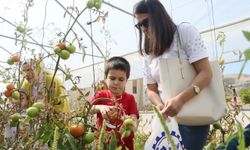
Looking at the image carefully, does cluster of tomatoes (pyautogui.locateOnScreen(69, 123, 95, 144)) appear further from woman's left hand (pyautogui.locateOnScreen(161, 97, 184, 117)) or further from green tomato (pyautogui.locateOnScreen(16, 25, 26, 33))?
green tomato (pyautogui.locateOnScreen(16, 25, 26, 33))

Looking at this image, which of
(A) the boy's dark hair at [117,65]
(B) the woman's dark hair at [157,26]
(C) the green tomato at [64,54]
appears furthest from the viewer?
(A) the boy's dark hair at [117,65]

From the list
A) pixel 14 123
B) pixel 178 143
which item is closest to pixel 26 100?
pixel 14 123

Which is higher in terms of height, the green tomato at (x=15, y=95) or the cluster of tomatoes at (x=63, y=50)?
the cluster of tomatoes at (x=63, y=50)

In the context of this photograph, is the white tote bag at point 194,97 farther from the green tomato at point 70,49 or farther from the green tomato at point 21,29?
the green tomato at point 21,29

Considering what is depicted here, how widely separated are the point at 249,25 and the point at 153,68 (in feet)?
9.93

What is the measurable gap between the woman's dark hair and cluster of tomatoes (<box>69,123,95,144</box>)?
501mm

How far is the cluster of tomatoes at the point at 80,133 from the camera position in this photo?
61cm

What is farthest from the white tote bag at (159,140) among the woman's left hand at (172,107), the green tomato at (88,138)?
the green tomato at (88,138)

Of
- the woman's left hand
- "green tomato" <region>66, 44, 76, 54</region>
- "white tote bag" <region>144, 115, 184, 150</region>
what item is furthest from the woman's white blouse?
"green tomato" <region>66, 44, 76, 54</region>

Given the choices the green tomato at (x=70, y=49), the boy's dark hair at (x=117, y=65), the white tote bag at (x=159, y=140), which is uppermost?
the boy's dark hair at (x=117, y=65)

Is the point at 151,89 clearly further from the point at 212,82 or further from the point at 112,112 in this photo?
the point at 112,112

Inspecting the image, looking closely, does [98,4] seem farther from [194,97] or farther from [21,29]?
[194,97]

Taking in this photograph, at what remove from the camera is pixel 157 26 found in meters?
1.04

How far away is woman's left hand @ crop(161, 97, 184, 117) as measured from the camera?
2.93ft
